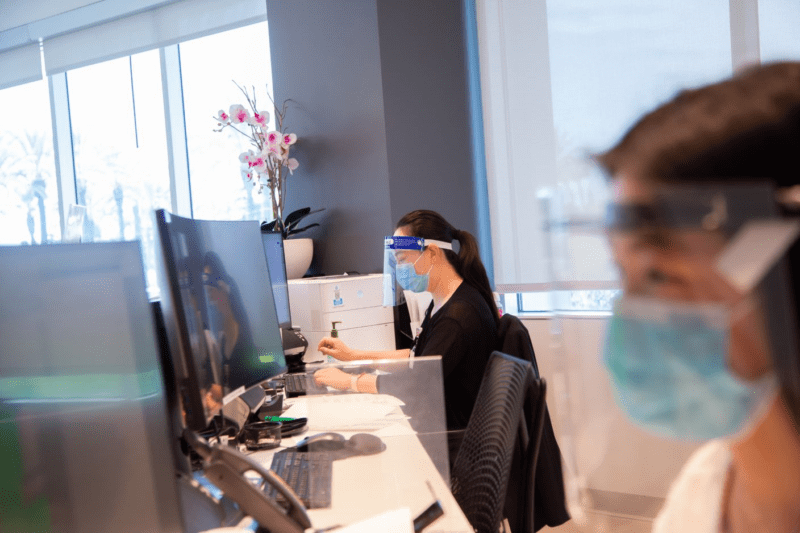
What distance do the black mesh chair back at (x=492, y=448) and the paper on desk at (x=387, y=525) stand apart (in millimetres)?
298

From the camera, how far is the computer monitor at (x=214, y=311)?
1.04 m

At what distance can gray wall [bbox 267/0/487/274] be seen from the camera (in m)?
3.18

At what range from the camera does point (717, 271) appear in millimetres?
417

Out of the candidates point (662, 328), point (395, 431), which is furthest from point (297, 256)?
point (662, 328)

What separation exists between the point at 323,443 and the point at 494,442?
1.25 ft

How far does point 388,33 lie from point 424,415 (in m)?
2.27

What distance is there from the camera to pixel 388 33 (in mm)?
3170

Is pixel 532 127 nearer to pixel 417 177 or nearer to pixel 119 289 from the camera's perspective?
pixel 417 177

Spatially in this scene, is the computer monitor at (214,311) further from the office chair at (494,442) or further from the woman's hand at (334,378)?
the office chair at (494,442)

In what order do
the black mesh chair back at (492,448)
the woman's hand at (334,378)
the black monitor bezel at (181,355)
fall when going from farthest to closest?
the woman's hand at (334,378), the black mesh chair back at (492,448), the black monitor bezel at (181,355)

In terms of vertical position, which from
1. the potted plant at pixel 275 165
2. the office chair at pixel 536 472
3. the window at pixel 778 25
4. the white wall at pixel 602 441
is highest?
the window at pixel 778 25

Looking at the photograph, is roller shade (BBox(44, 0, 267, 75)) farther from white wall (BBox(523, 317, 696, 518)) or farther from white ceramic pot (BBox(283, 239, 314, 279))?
white wall (BBox(523, 317, 696, 518))

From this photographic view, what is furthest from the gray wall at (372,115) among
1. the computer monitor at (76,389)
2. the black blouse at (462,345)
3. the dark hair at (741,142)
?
the dark hair at (741,142)

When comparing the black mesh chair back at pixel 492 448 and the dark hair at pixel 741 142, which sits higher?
the dark hair at pixel 741 142
